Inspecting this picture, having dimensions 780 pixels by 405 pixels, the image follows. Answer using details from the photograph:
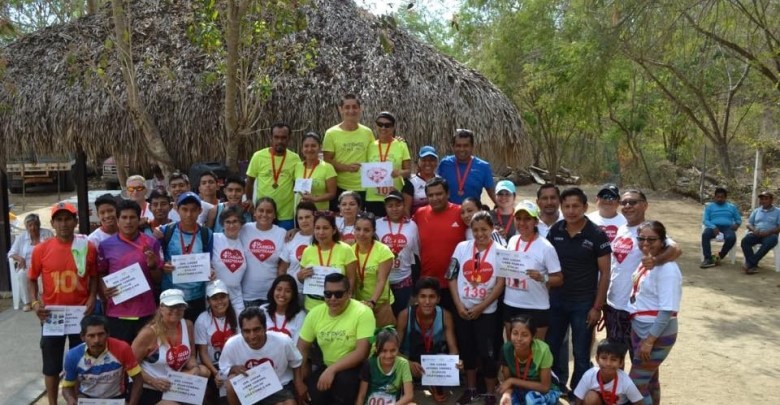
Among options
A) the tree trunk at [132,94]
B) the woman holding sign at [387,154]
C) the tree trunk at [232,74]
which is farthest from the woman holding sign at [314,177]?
the tree trunk at [132,94]

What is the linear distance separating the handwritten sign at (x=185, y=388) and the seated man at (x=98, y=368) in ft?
0.83

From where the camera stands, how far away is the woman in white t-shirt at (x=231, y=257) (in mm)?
5422

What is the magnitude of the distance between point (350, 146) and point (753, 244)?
7.50 m

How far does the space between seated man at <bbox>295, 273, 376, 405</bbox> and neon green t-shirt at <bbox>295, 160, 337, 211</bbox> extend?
1493mm

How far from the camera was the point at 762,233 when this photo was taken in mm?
10523

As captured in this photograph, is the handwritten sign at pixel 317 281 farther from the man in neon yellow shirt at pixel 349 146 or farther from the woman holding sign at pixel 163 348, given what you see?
the man in neon yellow shirt at pixel 349 146

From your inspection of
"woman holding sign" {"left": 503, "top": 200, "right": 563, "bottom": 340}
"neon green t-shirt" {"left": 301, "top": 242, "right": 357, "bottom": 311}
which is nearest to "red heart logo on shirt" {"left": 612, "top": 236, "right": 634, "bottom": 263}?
"woman holding sign" {"left": 503, "top": 200, "right": 563, "bottom": 340}

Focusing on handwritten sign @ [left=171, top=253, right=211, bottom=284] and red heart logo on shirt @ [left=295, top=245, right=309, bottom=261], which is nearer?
handwritten sign @ [left=171, top=253, right=211, bottom=284]

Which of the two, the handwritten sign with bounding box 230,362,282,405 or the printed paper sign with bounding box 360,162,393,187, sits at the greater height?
the printed paper sign with bounding box 360,162,393,187

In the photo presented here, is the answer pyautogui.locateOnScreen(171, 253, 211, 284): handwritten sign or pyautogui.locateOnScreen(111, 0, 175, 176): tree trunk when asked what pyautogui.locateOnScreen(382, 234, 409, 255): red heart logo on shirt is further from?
pyautogui.locateOnScreen(111, 0, 175, 176): tree trunk

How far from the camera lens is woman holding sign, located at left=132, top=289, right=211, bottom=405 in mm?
4766

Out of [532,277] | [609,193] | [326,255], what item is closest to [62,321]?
[326,255]

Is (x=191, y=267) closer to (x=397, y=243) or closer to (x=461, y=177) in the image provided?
(x=397, y=243)

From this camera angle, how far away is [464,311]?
5301 millimetres
